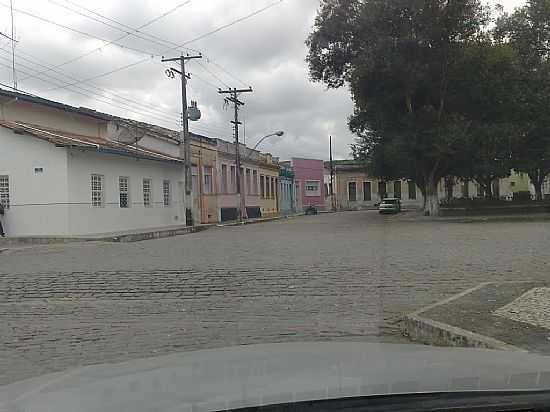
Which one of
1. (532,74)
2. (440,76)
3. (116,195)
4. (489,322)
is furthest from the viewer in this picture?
(532,74)

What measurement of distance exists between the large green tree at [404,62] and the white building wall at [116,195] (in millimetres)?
11374

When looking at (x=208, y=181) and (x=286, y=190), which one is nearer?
(x=208, y=181)

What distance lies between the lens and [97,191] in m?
30.3

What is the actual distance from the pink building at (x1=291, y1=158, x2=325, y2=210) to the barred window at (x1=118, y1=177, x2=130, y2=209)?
150ft

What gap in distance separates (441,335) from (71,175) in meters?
23.8

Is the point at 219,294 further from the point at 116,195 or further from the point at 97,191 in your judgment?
the point at 116,195

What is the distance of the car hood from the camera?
8.01ft

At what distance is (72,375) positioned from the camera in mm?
3242

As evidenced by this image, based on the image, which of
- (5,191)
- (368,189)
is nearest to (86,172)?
(5,191)

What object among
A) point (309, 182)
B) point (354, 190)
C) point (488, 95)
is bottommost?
point (354, 190)

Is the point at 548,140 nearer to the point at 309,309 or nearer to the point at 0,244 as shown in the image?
the point at 0,244

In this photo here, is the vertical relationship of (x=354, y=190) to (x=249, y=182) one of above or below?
below

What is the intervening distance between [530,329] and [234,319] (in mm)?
3626

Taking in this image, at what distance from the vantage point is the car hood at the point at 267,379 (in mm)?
2441
